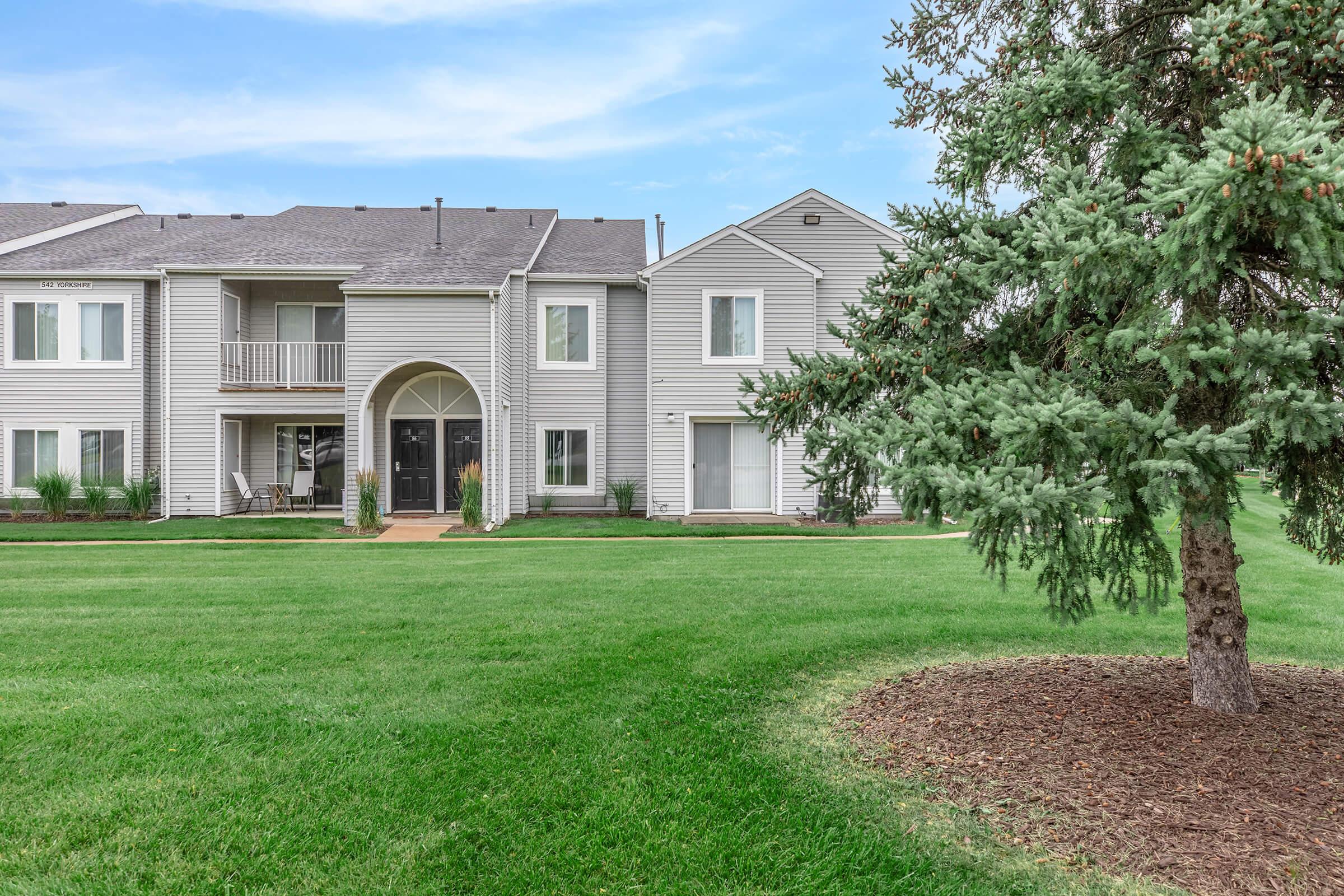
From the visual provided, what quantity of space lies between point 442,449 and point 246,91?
13208 mm

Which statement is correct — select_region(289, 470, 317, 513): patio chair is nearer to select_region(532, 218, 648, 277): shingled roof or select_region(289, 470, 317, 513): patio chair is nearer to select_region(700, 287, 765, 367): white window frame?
select_region(532, 218, 648, 277): shingled roof

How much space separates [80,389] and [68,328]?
139 centimetres

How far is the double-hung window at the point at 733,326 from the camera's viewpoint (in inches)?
708

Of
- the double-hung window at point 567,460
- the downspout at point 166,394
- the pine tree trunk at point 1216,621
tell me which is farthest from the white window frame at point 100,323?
the pine tree trunk at point 1216,621

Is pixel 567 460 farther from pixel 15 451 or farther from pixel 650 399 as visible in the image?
pixel 15 451

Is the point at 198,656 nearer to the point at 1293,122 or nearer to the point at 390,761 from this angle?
the point at 390,761

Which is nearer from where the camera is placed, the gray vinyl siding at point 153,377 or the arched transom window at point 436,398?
the gray vinyl siding at point 153,377

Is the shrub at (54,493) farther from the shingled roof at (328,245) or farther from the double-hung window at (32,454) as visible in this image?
the shingled roof at (328,245)

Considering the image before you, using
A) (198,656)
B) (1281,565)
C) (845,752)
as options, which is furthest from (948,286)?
(1281,565)

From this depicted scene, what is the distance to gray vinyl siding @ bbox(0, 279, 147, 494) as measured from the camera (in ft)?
59.2

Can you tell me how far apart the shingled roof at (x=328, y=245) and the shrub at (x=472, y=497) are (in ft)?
12.8

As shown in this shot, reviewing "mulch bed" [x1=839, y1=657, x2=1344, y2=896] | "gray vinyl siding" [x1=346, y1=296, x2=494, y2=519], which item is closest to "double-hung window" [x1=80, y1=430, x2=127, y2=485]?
"gray vinyl siding" [x1=346, y1=296, x2=494, y2=519]

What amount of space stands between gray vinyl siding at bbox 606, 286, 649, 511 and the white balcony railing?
608cm

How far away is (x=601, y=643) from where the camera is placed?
264 inches
